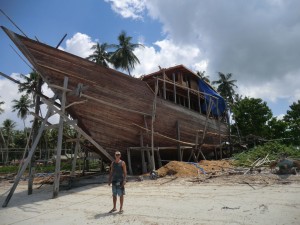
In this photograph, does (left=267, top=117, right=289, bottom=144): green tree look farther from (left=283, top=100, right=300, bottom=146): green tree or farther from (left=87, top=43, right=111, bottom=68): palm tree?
(left=87, top=43, right=111, bottom=68): palm tree

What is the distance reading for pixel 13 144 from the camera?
41438 millimetres

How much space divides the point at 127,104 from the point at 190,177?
3.70 metres

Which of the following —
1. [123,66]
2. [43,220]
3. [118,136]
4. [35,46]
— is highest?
[123,66]

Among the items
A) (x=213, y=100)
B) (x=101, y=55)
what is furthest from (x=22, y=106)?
(x=213, y=100)

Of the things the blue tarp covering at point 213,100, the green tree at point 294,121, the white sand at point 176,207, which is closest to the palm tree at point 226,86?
the green tree at point 294,121

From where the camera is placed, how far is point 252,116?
27.9 meters

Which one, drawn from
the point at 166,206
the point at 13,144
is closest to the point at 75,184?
the point at 166,206

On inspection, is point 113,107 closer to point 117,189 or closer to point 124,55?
point 117,189

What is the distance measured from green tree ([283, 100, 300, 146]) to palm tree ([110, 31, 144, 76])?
59.4 feet

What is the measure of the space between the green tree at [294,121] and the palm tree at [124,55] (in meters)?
18.1

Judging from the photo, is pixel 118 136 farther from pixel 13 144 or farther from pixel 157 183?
pixel 13 144

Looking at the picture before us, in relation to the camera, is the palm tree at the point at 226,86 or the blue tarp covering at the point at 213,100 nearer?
the blue tarp covering at the point at 213,100

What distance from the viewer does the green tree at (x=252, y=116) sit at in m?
27.2

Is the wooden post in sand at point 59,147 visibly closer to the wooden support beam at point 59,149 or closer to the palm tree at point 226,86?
the wooden support beam at point 59,149
